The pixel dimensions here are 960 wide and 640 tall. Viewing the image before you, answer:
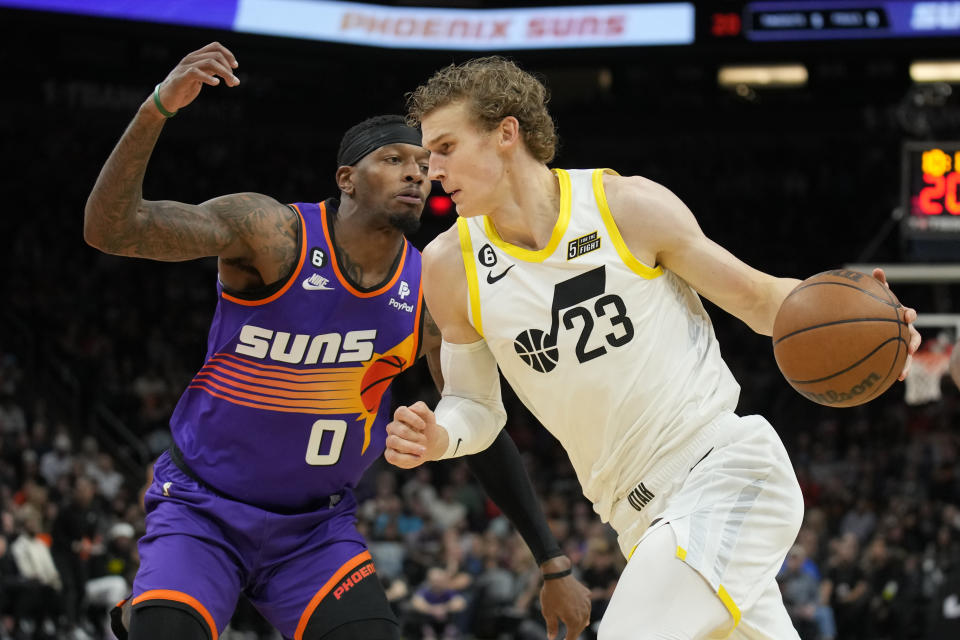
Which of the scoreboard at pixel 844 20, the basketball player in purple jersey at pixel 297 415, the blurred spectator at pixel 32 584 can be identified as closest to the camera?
the basketball player in purple jersey at pixel 297 415

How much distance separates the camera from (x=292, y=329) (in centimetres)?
464

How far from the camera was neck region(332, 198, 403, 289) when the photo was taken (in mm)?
4812

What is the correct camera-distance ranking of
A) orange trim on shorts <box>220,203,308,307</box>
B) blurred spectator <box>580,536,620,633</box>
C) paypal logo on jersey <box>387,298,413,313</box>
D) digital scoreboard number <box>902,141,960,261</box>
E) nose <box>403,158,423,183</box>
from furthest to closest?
digital scoreboard number <box>902,141,960,261</box>, blurred spectator <box>580,536,620,633</box>, nose <box>403,158,423,183</box>, paypal logo on jersey <box>387,298,413,313</box>, orange trim on shorts <box>220,203,308,307</box>

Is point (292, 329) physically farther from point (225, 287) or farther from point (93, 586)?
point (93, 586)

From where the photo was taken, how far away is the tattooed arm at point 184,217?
3.94 m

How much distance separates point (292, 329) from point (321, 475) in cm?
58

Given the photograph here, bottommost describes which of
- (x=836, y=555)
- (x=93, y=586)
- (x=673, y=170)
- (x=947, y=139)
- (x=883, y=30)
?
(x=836, y=555)

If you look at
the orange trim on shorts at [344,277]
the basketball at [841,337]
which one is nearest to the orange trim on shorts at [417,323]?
the orange trim on shorts at [344,277]

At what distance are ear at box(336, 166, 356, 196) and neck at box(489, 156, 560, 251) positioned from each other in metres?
1.04

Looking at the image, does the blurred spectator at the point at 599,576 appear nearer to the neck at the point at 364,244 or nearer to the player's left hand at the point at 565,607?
the player's left hand at the point at 565,607

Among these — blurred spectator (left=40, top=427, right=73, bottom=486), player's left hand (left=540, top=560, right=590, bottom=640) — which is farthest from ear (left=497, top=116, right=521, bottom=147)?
blurred spectator (left=40, top=427, right=73, bottom=486)

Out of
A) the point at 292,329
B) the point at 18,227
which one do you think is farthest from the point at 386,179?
the point at 18,227

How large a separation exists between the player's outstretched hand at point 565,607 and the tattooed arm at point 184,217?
1.65 metres

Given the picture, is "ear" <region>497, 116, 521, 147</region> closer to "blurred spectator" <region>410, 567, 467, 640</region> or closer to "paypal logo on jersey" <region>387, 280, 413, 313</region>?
"paypal logo on jersey" <region>387, 280, 413, 313</region>
